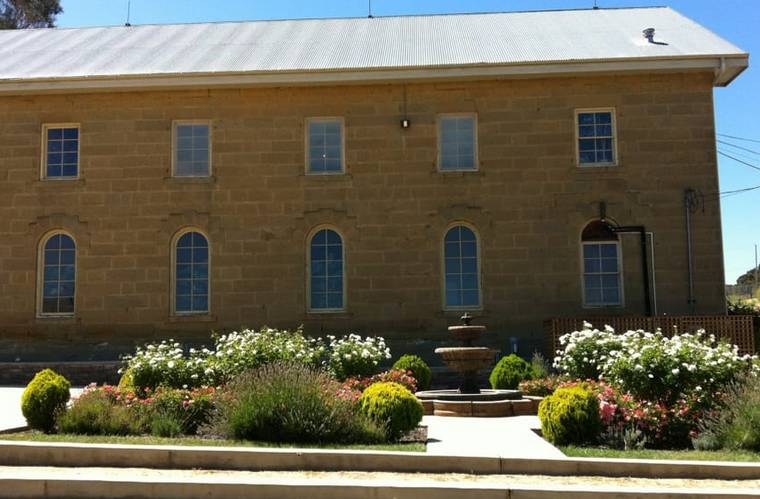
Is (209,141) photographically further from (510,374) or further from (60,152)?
(510,374)

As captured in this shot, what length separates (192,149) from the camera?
76.8 ft

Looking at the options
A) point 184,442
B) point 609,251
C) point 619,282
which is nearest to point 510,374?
point 619,282

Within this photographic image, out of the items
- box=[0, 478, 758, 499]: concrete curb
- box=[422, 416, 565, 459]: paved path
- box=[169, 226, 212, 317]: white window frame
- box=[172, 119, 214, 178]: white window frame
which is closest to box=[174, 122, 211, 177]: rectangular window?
box=[172, 119, 214, 178]: white window frame

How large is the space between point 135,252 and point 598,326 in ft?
40.5

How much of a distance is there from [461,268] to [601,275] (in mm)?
3704

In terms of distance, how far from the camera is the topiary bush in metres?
11.0

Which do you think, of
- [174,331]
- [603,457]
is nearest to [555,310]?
[174,331]

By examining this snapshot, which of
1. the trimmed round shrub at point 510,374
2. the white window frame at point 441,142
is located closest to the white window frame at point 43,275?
the white window frame at point 441,142

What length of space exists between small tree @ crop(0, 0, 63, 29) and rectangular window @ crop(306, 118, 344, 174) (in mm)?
32289

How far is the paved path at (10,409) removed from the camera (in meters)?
12.5

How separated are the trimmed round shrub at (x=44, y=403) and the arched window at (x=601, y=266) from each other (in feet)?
46.5

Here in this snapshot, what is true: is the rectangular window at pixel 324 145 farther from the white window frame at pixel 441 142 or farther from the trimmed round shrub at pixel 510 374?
the trimmed round shrub at pixel 510 374

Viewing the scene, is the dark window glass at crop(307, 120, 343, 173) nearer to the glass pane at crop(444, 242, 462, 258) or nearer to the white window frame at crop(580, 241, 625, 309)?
the glass pane at crop(444, 242, 462, 258)

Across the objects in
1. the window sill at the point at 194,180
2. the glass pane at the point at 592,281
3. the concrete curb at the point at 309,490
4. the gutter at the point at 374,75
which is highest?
the gutter at the point at 374,75
